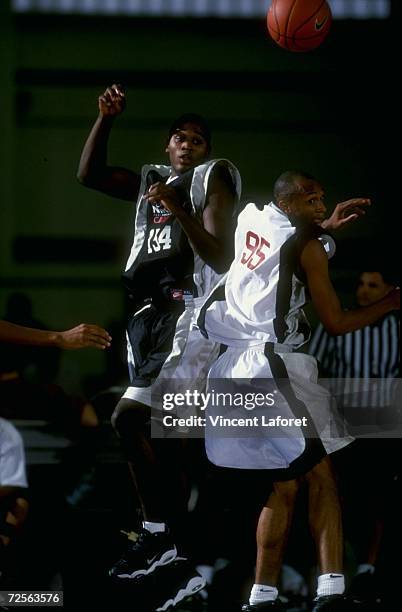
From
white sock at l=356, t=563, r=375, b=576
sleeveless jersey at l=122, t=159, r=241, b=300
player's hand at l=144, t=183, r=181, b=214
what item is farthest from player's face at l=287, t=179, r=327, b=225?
white sock at l=356, t=563, r=375, b=576

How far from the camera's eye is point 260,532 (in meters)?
4.29

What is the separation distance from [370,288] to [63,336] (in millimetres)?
1610

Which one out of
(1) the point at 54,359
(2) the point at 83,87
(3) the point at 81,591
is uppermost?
(2) the point at 83,87

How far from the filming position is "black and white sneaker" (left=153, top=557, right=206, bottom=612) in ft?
14.8

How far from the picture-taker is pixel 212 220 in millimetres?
4574

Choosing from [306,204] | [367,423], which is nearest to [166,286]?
[306,204]

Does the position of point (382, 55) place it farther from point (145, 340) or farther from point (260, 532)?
point (260, 532)

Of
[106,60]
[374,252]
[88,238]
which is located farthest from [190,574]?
[106,60]

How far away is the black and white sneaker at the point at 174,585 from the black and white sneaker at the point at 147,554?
0.13ft

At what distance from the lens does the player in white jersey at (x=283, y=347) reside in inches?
168

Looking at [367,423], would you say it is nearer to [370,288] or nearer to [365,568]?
[370,288]

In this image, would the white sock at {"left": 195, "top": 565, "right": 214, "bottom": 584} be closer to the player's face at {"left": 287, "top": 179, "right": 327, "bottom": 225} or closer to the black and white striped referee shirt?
the black and white striped referee shirt

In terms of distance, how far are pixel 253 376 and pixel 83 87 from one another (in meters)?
1.92

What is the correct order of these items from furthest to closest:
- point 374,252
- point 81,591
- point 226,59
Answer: point 226,59
point 374,252
point 81,591
